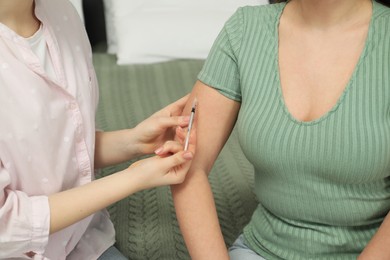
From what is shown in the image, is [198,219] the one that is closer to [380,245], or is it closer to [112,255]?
[112,255]

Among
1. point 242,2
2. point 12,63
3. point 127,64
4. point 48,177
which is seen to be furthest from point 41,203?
point 242,2

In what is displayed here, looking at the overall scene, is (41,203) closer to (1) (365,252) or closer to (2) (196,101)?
(2) (196,101)

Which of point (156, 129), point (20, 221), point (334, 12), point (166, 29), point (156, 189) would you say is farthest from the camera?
point (166, 29)

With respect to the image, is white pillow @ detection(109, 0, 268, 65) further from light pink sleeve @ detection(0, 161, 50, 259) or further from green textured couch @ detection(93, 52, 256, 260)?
light pink sleeve @ detection(0, 161, 50, 259)

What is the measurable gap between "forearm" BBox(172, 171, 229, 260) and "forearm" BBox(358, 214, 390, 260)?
0.28 metres

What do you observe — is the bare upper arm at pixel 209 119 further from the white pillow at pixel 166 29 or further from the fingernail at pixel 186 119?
the white pillow at pixel 166 29

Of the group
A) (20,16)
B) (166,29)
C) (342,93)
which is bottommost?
(166,29)

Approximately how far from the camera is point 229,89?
1207 millimetres

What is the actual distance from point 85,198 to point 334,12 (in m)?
0.59

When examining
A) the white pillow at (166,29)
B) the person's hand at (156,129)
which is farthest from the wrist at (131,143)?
the white pillow at (166,29)

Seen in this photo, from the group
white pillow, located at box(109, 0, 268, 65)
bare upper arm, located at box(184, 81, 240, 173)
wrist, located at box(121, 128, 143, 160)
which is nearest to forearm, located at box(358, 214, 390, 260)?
bare upper arm, located at box(184, 81, 240, 173)

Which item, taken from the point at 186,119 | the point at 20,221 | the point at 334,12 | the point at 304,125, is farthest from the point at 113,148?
the point at 334,12

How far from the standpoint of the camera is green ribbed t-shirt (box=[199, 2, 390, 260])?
1.08 m

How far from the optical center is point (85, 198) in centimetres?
108
